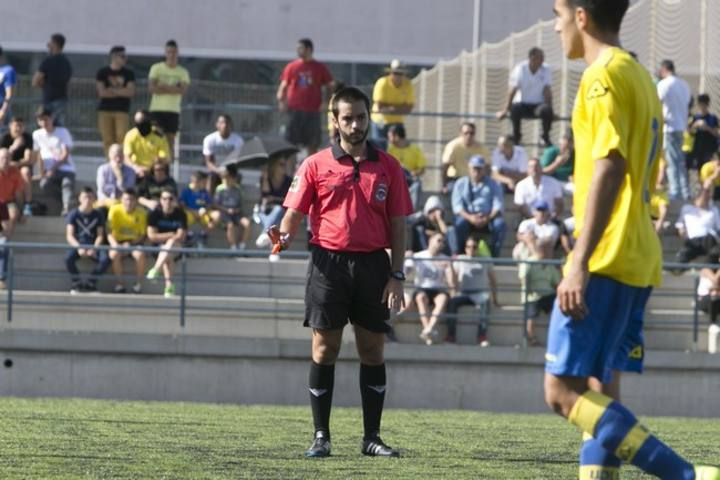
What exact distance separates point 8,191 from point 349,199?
10702mm

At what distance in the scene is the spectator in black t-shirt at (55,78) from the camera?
2094 cm

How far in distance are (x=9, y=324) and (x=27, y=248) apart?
86 centimetres

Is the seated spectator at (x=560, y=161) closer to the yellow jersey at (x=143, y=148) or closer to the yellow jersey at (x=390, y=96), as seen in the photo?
the yellow jersey at (x=390, y=96)

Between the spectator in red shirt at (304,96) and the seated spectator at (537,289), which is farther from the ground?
the spectator in red shirt at (304,96)

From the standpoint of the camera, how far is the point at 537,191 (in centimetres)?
1936

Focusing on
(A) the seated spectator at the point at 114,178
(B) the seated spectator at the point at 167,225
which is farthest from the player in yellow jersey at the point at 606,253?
(A) the seated spectator at the point at 114,178

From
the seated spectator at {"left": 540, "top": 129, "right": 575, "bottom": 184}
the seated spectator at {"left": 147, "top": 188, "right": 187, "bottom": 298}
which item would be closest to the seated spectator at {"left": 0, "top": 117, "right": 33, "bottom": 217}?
the seated spectator at {"left": 147, "top": 188, "right": 187, "bottom": 298}

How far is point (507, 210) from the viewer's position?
1986 centimetres

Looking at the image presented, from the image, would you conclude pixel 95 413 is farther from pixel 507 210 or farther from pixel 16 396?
pixel 507 210

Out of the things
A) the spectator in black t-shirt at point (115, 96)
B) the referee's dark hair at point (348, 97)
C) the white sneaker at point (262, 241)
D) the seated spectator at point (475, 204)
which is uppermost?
the spectator in black t-shirt at point (115, 96)

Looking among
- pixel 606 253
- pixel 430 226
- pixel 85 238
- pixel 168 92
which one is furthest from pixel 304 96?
pixel 606 253

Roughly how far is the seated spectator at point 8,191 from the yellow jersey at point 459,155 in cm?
525

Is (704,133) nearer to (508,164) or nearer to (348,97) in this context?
(508,164)

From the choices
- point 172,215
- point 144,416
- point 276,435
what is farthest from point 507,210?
point 276,435
